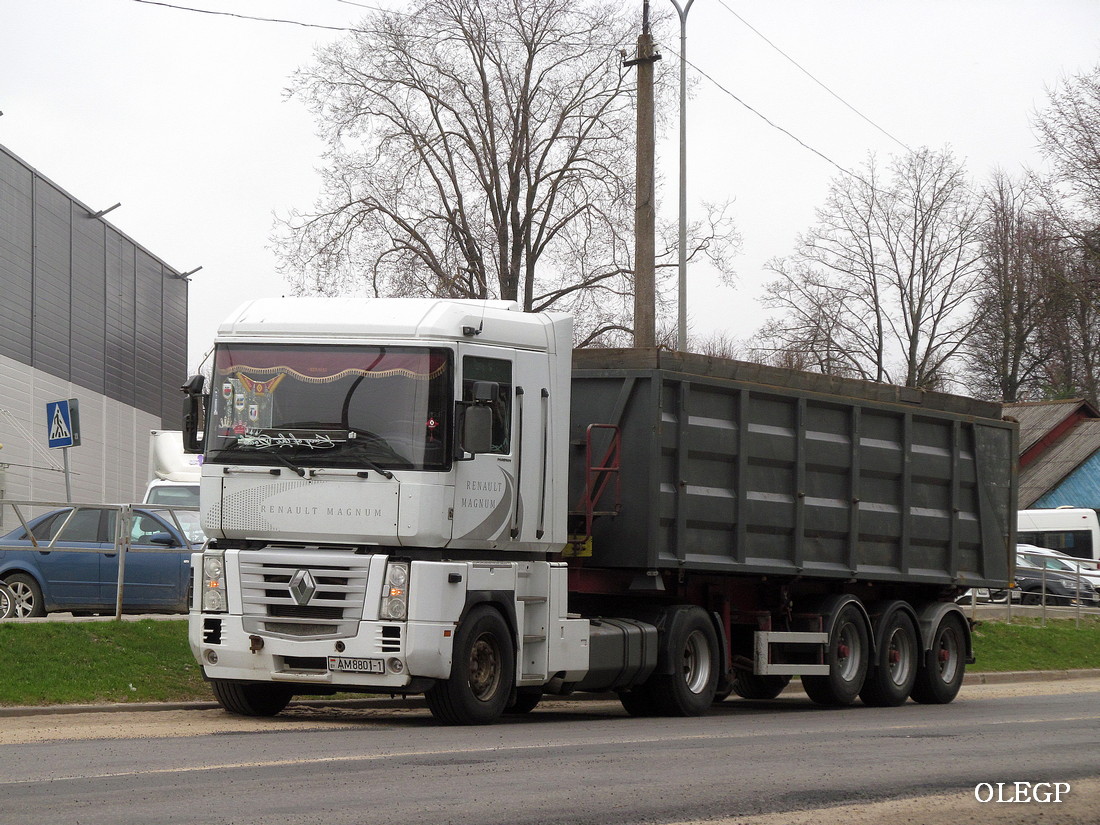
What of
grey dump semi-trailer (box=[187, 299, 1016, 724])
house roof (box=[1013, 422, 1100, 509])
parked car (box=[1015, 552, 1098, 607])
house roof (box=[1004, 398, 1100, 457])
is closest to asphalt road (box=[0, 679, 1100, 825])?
grey dump semi-trailer (box=[187, 299, 1016, 724])

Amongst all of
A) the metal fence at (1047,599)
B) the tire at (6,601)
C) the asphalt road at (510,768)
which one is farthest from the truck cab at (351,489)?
the metal fence at (1047,599)

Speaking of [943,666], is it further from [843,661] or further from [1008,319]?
[1008,319]

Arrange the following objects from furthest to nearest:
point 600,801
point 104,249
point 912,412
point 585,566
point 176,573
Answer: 1. point 104,249
2. point 176,573
3. point 912,412
4. point 585,566
5. point 600,801

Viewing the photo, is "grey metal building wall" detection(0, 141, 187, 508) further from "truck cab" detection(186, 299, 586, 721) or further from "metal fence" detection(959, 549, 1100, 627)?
"truck cab" detection(186, 299, 586, 721)

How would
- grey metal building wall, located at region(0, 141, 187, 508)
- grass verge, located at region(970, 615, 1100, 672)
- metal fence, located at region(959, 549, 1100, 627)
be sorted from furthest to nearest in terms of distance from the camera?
grey metal building wall, located at region(0, 141, 187, 508)
metal fence, located at region(959, 549, 1100, 627)
grass verge, located at region(970, 615, 1100, 672)

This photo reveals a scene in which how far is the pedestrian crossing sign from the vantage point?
1978cm

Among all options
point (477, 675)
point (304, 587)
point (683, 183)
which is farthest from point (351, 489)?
point (683, 183)

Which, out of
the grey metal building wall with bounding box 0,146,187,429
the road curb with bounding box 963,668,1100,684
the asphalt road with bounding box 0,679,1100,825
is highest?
the grey metal building wall with bounding box 0,146,187,429

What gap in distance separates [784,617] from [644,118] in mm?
6286

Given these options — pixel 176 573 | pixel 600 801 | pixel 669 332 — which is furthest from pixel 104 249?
pixel 600 801

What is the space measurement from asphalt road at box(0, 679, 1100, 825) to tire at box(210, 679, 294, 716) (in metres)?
0.25

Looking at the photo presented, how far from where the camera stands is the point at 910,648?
57.4 feet

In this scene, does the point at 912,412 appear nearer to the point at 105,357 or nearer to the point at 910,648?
the point at 910,648

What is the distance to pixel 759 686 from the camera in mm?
18156
